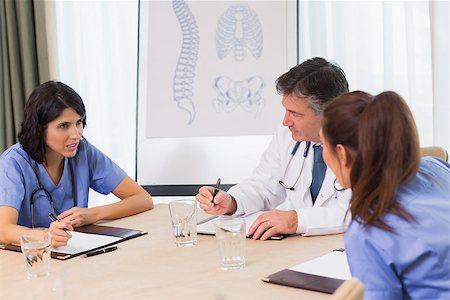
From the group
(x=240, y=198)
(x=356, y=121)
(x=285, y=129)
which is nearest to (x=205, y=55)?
(x=285, y=129)

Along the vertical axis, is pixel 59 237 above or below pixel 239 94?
below

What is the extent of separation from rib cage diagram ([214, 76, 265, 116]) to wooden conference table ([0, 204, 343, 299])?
1.23 m

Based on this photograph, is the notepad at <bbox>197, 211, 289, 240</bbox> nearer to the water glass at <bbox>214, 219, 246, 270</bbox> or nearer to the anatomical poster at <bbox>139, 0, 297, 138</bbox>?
the water glass at <bbox>214, 219, 246, 270</bbox>

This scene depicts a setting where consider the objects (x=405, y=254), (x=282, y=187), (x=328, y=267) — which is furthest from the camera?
(x=282, y=187)

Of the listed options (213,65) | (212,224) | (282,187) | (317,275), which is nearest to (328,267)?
(317,275)

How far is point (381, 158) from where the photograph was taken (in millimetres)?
1223

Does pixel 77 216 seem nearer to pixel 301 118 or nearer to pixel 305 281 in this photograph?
pixel 301 118

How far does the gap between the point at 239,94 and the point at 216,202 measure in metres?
1.11

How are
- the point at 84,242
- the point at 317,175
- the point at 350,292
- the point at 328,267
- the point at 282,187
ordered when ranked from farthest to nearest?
the point at 282,187
the point at 317,175
the point at 84,242
the point at 328,267
the point at 350,292

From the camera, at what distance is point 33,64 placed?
3662 mm

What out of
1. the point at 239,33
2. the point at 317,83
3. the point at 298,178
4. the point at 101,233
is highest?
the point at 239,33

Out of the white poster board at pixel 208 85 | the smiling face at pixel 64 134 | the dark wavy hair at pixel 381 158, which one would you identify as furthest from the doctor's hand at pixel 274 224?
the white poster board at pixel 208 85

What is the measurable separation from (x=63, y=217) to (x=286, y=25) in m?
1.54

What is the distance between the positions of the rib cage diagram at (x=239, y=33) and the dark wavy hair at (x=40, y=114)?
106 cm
